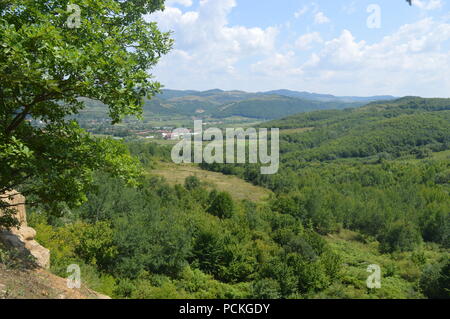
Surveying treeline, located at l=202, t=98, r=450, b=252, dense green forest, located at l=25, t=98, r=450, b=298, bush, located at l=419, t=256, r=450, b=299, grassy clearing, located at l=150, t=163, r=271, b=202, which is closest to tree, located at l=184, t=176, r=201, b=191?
dense green forest, located at l=25, t=98, r=450, b=298

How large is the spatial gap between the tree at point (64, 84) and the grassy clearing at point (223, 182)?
73.6m

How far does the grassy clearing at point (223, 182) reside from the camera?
89.2 meters

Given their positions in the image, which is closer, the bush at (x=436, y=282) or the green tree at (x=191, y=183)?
the bush at (x=436, y=282)

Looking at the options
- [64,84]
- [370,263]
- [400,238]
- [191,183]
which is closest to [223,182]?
[191,183]

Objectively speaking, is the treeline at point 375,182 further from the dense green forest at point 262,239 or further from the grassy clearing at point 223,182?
the grassy clearing at point 223,182

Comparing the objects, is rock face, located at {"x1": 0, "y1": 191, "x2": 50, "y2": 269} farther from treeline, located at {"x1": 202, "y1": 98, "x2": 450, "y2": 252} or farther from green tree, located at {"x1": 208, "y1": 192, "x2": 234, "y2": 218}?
treeline, located at {"x1": 202, "y1": 98, "x2": 450, "y2": 252}

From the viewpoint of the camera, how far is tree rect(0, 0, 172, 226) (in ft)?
22.3

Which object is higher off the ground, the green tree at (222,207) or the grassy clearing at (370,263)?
the green tree at (222,207)

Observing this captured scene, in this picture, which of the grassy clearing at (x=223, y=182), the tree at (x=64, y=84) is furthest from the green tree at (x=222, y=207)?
the tree at (x=64, y=84)

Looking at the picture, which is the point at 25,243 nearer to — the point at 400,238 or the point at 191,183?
the point at 400,238

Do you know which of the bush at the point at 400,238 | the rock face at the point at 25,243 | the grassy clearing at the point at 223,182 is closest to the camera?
the rock face at the point at 25,243

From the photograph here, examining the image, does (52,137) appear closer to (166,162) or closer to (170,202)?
(170,202)
